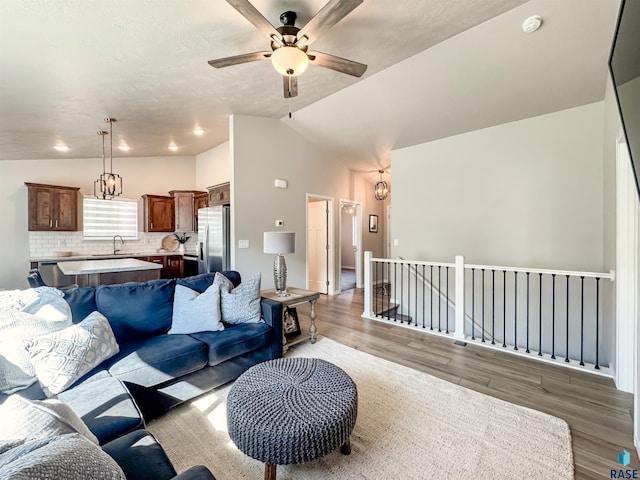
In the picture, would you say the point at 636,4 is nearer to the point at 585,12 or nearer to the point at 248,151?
the point at 585,12

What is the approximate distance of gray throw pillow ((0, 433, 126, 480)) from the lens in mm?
588

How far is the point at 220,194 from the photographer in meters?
4.93

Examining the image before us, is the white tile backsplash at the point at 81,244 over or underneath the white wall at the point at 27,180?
underneath

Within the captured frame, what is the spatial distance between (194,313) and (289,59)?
2211mm

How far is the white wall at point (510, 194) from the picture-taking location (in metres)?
3.44

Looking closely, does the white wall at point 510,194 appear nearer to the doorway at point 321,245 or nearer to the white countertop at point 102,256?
the doorway at point 321,245

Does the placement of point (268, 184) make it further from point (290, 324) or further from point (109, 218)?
point (109, 218)

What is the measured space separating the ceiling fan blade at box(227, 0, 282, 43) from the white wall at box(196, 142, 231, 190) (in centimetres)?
388

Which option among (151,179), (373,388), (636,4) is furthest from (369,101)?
(151,179)

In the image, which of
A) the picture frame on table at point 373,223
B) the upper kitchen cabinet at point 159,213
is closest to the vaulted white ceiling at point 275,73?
the upper kitchen cabinet at point 159,213

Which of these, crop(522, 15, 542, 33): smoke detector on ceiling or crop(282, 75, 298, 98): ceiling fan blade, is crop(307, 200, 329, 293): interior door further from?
crop(522, 15, 542, 33): smoke detector on ceiling

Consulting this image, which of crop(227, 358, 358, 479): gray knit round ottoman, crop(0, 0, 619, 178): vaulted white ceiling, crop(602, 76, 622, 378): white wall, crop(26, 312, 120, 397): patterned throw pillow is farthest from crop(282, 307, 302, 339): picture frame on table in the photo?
crop(602, 76, 622, 378): white wall

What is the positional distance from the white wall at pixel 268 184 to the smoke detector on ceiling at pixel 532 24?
3.43 m

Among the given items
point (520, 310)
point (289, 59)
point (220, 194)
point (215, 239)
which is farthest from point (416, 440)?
point (220, 194)
